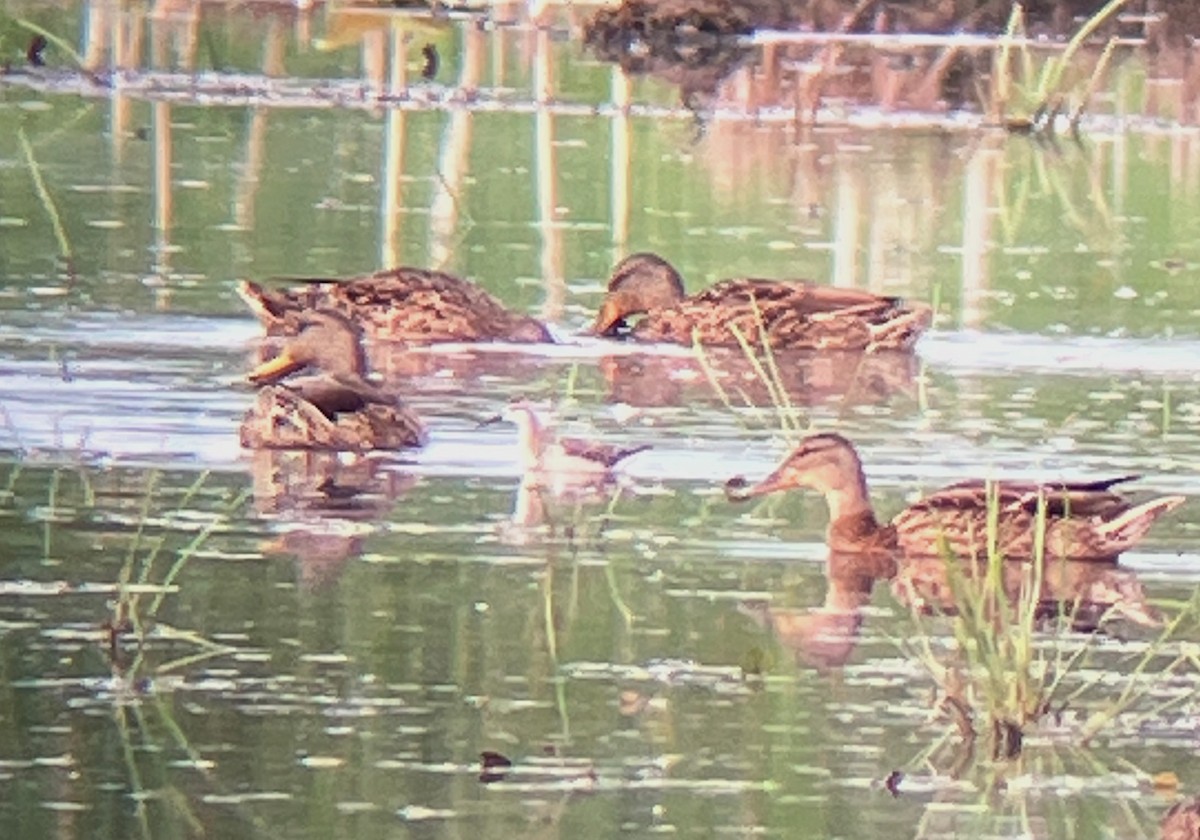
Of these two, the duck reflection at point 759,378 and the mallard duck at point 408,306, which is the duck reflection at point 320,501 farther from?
the mallard duck at point 408,306

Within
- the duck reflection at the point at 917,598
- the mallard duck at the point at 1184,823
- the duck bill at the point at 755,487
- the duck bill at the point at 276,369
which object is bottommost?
the duck reflection at the point at 917,598

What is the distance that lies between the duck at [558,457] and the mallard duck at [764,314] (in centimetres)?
312

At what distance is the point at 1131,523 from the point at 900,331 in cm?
414

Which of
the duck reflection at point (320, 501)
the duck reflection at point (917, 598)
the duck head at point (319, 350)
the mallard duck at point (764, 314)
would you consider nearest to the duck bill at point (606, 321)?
the mallard duck at point (764, 314)

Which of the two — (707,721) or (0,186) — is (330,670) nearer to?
(707,721)

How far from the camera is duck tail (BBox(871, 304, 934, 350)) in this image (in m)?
13.7

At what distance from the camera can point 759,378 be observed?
13102 mm

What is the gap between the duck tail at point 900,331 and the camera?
1370cm

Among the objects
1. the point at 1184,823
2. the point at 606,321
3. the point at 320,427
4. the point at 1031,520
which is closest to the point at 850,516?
the point at 1031,520

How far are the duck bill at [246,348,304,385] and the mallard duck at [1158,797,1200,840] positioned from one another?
585 cm

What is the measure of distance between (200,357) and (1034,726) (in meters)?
5.59

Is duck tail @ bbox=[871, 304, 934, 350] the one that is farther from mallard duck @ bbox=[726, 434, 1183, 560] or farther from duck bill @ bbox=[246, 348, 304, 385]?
mallard duck @ bbox=[726, 434, 1183, 560]

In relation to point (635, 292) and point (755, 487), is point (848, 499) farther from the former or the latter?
point (635, 292)

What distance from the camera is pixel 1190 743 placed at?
7.65 meters
